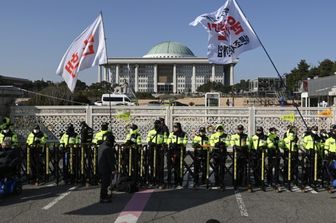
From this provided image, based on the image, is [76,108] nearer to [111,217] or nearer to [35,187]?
[35,187]

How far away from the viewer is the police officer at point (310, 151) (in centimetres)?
1037

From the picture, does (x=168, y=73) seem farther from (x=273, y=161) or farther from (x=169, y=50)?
(x=273, y=161)

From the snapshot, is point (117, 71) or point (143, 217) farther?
point (117, 71)

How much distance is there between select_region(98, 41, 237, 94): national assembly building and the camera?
144 metres

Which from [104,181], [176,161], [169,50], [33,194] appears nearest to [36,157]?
[33,194]

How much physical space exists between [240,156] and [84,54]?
4775 millimetres

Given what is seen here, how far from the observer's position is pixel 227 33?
10789 mm

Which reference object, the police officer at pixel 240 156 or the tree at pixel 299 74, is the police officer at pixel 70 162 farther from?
the tree at pixel 299 74

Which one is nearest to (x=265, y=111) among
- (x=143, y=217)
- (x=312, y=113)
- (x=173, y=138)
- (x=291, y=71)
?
(x=312, y=113)

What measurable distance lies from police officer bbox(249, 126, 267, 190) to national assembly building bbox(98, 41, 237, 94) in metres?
132

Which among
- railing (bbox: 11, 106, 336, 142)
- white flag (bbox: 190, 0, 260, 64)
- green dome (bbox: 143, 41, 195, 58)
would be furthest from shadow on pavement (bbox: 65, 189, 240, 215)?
green dome (bbox: 143, 41, 195, 58)

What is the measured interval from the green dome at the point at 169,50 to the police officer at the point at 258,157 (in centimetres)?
14152

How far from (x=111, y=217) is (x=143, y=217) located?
580 millimetres

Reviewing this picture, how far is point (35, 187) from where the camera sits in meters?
10.2
